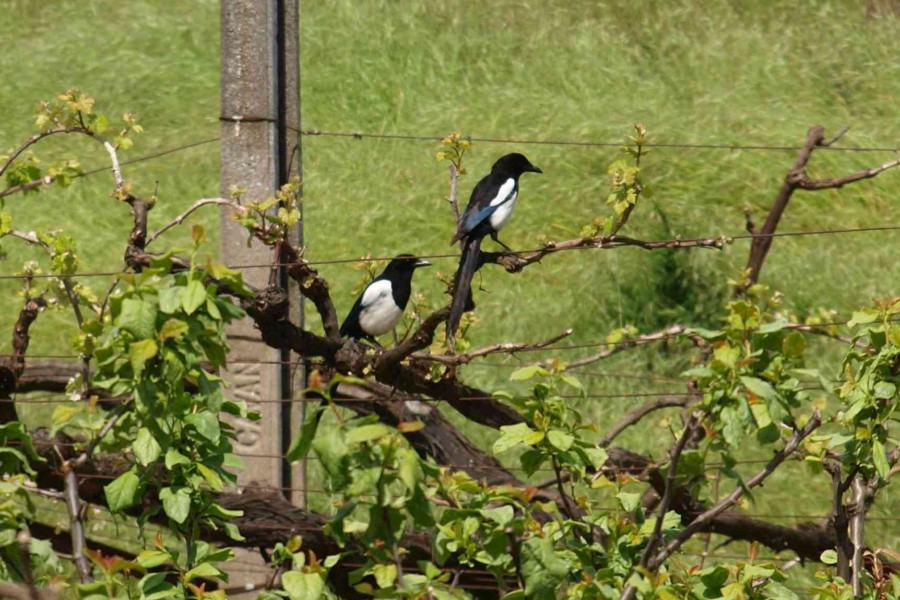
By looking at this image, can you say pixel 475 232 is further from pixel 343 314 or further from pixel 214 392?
pixel 343 314

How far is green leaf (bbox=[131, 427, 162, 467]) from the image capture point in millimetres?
3592

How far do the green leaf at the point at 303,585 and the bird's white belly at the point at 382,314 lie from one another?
149 inches

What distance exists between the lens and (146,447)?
11.9 ft

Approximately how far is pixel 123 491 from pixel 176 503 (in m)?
0.14

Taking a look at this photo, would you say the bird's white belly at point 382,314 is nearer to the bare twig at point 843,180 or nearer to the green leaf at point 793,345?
the bare twig at point 843,180

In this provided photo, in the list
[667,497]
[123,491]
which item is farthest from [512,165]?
[667,497]

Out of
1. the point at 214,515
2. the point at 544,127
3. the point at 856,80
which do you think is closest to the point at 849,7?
the point at 856,80

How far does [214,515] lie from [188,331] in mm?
720

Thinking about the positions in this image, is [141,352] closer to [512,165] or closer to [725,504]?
[725,504]

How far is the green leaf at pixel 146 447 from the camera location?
11.8 ft

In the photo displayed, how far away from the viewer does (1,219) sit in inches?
→ 229

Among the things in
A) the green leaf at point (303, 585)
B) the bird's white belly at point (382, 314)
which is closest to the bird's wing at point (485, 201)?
the bird's white belly at point (382, 314)

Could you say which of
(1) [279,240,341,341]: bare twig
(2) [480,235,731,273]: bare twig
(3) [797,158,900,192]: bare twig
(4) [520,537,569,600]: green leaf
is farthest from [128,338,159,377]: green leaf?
(3) [797,158,900,192]: bare twig

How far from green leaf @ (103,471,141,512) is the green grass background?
5728 mm
